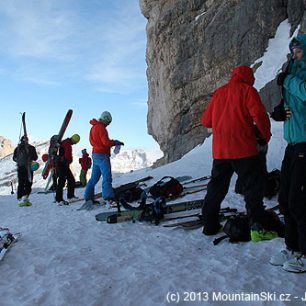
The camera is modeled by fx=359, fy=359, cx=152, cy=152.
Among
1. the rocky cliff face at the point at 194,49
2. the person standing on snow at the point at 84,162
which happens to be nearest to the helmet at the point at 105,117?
the person standing on snow at the point at 84,162

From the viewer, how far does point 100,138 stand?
8336 mm

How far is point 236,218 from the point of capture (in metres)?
4.63

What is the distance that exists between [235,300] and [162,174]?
30.8 feet

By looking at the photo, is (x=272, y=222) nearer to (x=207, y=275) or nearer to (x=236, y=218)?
(x=236, y=218)

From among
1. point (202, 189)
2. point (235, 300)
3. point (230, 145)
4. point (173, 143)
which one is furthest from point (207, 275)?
point (173, 143)

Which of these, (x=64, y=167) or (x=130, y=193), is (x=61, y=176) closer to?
(x=64, y=167)

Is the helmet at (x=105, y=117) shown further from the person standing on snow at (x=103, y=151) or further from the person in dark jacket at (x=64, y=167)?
the person in dark jacket at (x=64, y=167)

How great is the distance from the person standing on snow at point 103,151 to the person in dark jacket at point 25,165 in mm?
2984

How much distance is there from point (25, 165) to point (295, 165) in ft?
29.2

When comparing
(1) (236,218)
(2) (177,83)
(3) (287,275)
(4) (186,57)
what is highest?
(4) (186,57)

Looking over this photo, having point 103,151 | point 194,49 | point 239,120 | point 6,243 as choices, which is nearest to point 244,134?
point 239,120

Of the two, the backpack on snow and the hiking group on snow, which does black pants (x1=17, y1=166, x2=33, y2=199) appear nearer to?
the backpack on snow

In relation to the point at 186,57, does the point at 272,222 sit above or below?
below

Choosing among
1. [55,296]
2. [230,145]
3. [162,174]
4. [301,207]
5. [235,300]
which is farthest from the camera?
[162,174]
